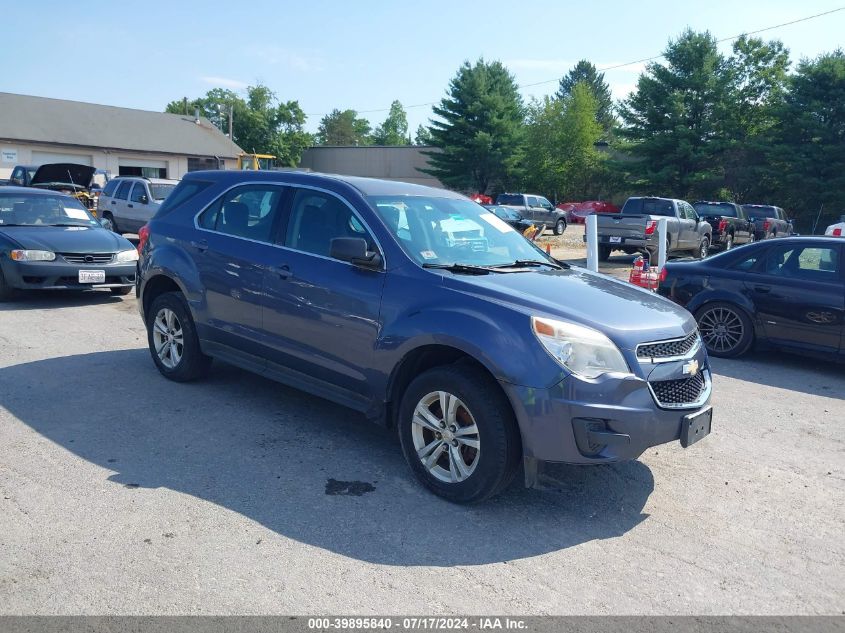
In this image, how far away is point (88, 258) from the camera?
10477mm

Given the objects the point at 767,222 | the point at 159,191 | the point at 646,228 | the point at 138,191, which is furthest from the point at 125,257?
the point at 767,222

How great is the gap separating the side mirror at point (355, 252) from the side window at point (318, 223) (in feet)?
0.77

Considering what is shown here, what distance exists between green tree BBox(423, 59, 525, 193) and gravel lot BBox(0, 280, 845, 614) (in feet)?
158

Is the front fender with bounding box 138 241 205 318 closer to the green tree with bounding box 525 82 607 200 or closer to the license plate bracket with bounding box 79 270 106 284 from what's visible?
the license plate bracket with bounding box 79 270 106 284

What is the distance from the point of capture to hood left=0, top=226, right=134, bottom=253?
33.8 ft

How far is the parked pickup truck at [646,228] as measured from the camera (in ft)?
60.4

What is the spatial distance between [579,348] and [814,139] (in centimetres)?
4132

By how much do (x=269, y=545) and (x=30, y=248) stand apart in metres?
8.15

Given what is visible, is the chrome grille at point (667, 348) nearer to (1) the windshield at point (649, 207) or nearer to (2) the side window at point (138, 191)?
(1) the windshield at point (649, 207)

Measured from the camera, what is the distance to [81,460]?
4.79 m

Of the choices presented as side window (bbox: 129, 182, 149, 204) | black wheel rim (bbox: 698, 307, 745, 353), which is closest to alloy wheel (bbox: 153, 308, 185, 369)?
black wheel rim (bbox: 698, 307, 745, 353)

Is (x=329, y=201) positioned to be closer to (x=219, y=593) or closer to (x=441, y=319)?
(x=441, y=319)

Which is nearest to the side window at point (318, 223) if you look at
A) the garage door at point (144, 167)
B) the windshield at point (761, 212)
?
the windshield at point (761, 212)

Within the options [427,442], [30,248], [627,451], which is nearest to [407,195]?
[427,442]
